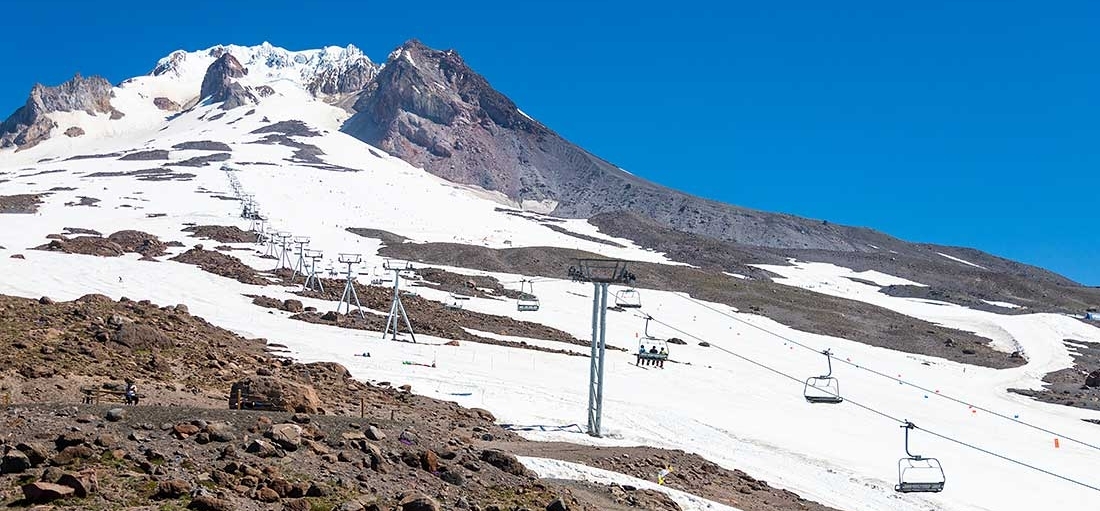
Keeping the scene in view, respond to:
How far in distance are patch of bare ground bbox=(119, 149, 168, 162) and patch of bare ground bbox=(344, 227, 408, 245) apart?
289ft

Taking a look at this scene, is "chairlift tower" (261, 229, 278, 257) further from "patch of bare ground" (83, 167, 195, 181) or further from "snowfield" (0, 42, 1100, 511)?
"patch of bare ground" (83, 167, 195, 181)

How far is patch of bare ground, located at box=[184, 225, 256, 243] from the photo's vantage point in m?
86.9

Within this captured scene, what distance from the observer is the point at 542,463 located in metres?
21.1

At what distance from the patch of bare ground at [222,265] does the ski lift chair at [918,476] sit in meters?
46.1

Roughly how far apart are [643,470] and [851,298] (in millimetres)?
99058

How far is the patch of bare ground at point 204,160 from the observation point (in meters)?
172

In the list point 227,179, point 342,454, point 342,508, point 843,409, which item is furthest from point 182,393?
point 227,179

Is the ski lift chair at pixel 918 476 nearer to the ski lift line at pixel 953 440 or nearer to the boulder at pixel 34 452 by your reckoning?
the ski lift line at pixel 953 440

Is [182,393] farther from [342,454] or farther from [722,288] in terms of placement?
[722,288]

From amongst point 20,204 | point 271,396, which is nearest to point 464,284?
point 271,396

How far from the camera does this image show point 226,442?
48.3 ft

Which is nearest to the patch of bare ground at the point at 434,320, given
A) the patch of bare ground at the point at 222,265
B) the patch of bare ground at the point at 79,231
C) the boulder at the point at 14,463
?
the patch of bare ground at the point at 222,265

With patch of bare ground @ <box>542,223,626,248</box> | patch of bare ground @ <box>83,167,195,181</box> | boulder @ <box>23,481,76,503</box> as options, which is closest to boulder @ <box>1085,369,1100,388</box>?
boulder @ <box>23,481,76,503</box>

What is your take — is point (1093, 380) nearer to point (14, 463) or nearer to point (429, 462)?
point (429, 462)
